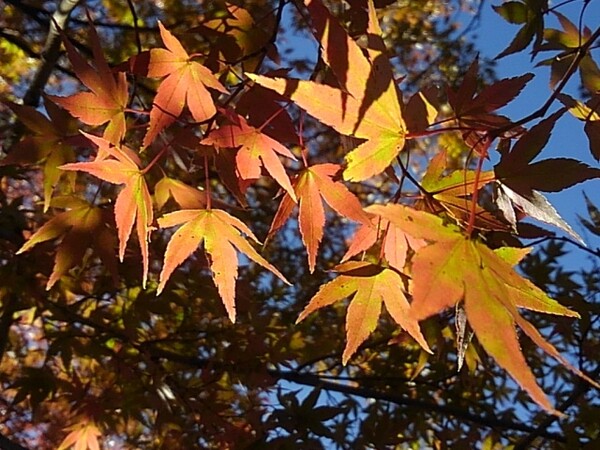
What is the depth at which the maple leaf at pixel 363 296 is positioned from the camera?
2.23ft

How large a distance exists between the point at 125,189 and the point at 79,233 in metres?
0.27

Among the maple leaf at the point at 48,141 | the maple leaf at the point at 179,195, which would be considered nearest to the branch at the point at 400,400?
the maple leaf at the point at 179,195

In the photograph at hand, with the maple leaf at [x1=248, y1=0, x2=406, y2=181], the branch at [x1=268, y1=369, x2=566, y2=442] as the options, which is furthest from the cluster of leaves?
the branch at [x1=268, y1=369, x2=566, y2=442]

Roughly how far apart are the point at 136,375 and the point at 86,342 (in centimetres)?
12

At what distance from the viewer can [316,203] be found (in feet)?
2.44

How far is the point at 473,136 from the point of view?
2.68 ft

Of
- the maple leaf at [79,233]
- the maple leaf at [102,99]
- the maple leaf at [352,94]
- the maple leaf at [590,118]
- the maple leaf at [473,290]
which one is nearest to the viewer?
the maple leaf at [473,290]

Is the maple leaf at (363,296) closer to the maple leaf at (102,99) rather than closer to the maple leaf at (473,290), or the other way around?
the maple leaf at (473,290)

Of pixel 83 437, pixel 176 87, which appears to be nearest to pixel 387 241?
pixel 176 87

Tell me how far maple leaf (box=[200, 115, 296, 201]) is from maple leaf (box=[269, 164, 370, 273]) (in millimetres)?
35

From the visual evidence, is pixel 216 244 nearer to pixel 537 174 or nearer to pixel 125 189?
pixel 125 189

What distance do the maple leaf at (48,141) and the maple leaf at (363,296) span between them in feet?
1.40

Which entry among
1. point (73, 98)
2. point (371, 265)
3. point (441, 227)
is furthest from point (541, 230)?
point (73, 98)

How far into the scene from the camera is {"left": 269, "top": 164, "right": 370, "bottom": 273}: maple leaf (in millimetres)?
707
